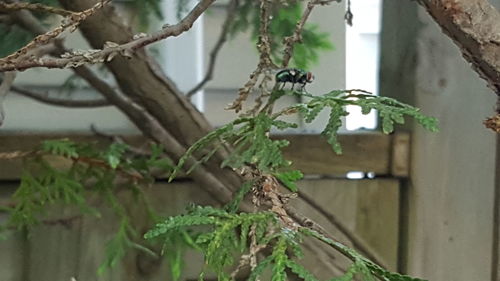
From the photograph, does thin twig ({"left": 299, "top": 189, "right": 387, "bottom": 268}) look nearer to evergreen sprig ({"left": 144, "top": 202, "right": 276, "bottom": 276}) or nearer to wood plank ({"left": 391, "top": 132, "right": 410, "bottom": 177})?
wood plank ({"left": 391, "top": 132, "right": 410, "bottom": 177})

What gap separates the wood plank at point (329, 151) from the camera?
1086 mm

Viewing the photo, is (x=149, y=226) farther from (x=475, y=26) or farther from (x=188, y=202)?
(x=475, y=26)

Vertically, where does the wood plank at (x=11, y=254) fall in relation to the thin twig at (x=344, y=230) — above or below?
below

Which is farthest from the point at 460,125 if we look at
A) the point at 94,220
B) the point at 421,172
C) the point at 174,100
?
the point at 94,220

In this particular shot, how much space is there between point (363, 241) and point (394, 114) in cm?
73

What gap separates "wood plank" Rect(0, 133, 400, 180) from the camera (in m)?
1.09

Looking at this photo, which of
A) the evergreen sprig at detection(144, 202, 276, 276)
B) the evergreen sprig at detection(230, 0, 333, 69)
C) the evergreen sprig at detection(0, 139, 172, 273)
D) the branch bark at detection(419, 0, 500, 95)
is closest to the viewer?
the evergreen sprig at detection(144, 202, 276, 276)

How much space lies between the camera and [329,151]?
1.11 metres

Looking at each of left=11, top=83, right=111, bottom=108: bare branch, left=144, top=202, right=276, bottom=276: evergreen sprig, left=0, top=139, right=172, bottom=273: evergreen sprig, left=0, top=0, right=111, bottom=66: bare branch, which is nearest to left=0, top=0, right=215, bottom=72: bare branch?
left=0, top=0, right=111, bottom=66: bare branch

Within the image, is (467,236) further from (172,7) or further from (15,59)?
(15,59)

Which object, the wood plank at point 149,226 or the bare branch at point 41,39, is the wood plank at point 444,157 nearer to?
the wood plank at point 149,226

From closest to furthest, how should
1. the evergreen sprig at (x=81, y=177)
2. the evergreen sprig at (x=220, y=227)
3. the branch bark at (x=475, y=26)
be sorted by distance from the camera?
1. the evergreen sprig at (x=220, y=227)
2. the branch bark at (x=475, y=26)
3. the evergreen sprig at (x=81, y=177)

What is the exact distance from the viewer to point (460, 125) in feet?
3.60

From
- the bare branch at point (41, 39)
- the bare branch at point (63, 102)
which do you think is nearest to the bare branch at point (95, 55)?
the bare branch at point (41, 39)
